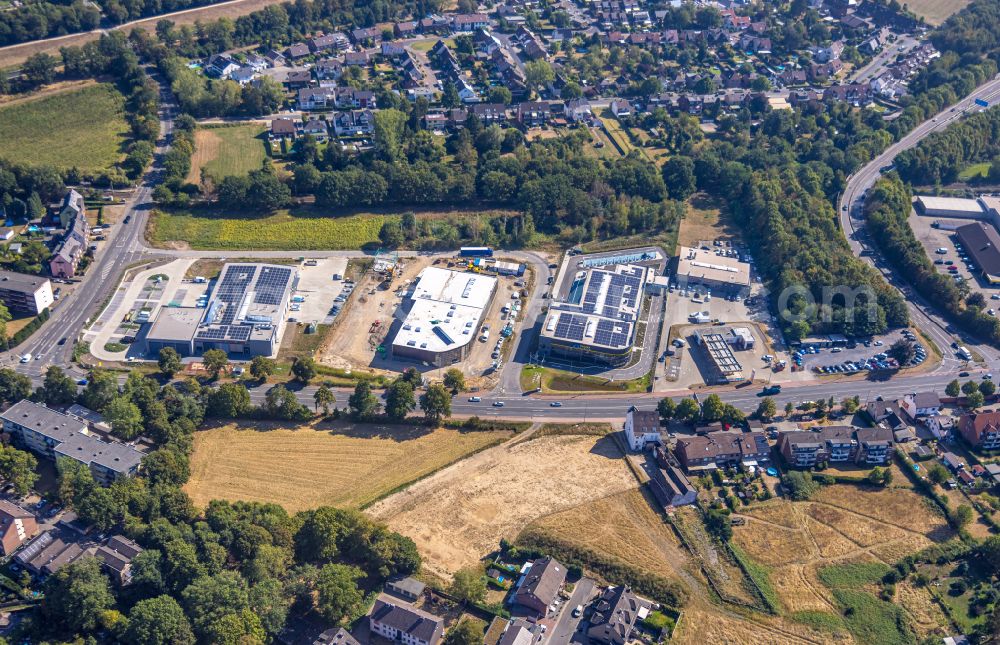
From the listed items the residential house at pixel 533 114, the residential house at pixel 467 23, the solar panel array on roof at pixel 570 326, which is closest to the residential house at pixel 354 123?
the residential house at pixel 533 114

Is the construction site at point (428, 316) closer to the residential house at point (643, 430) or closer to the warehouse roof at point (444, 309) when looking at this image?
the warehouse roof at point (444, 309)

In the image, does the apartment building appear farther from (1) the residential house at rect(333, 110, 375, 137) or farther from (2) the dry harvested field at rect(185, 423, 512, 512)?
(1) the residential house at rect(333, 110, 375, 137)

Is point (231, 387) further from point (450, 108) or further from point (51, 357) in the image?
point (450, 108)

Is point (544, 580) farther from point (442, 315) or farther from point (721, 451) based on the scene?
point (442, 315)

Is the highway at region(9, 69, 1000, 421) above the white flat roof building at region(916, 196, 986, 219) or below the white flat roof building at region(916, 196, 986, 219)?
below

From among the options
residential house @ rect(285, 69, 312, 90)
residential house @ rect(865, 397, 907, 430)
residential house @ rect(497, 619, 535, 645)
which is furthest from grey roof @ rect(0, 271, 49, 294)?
residential house @ rect(865, 397, 907, 430)

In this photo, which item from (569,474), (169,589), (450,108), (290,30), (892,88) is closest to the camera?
(169,589)

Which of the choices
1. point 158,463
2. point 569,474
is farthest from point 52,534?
point 569,474

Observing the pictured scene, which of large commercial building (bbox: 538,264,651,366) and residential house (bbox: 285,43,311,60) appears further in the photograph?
residential house (bbox: 285,43,311,60)
